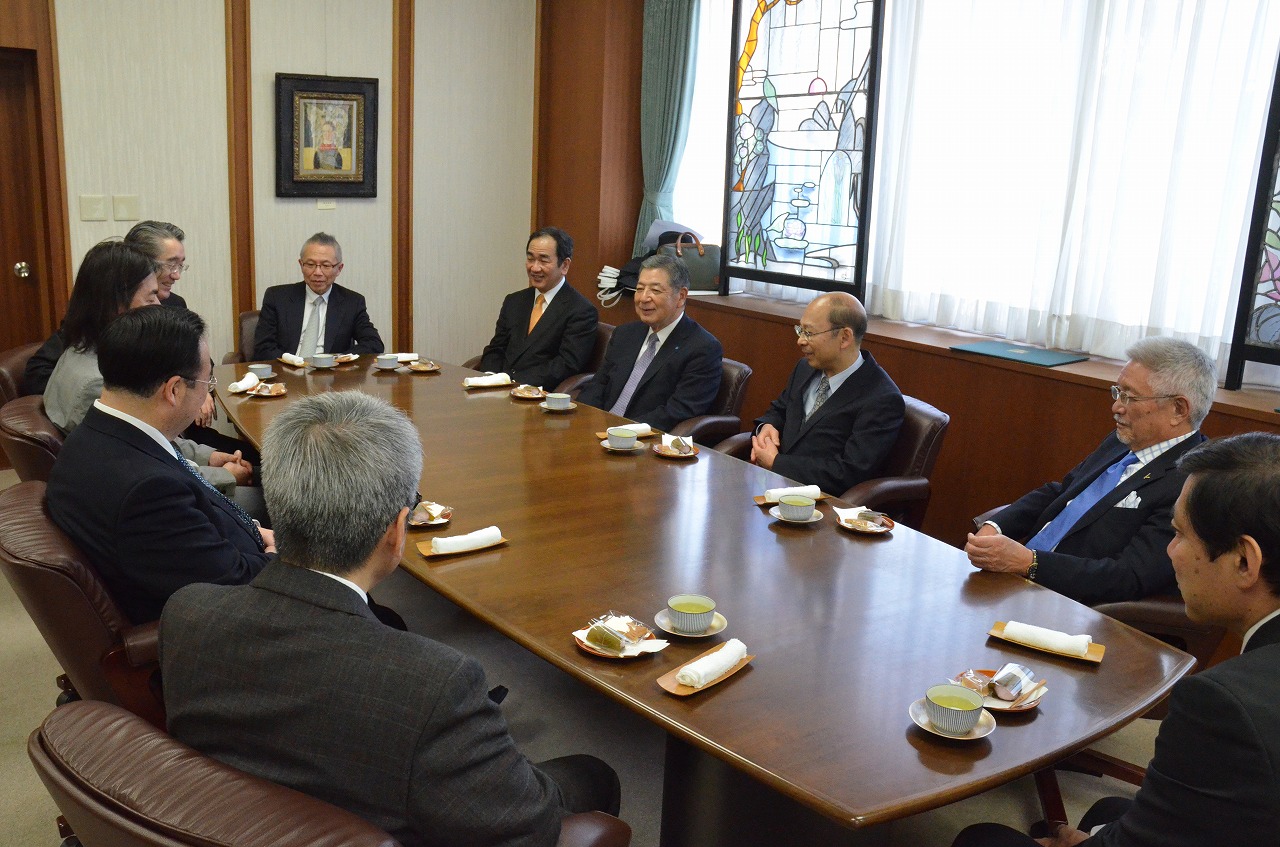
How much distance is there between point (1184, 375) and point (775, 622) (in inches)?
56.2

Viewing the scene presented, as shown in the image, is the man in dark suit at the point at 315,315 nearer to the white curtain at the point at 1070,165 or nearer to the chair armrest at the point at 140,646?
the white curtain at the point at 1070,165

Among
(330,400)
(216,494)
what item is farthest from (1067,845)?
(216,494)

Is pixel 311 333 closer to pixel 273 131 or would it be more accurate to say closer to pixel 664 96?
pixel 273 131

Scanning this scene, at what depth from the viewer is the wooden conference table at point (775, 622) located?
1689 mm

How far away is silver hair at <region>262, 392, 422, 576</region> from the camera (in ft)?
4.98

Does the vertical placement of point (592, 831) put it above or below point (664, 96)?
below

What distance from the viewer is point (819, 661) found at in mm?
1991

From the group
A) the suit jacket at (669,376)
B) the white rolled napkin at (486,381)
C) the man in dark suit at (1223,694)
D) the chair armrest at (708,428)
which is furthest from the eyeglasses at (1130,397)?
the white rolled napkin at (486,381)

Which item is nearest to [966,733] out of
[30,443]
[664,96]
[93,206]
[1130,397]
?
[1130,397]

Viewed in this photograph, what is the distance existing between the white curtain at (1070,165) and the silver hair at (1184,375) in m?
1.39

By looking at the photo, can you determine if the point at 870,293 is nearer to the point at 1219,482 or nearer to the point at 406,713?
the point at 1219,482

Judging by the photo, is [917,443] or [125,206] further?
[125,206]

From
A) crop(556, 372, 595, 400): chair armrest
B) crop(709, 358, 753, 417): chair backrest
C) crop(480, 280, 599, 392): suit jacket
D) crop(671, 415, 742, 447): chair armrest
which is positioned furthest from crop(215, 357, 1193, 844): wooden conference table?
crop(480, 280, 599, 392): suit jacket

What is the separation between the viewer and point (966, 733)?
5.65 feet
